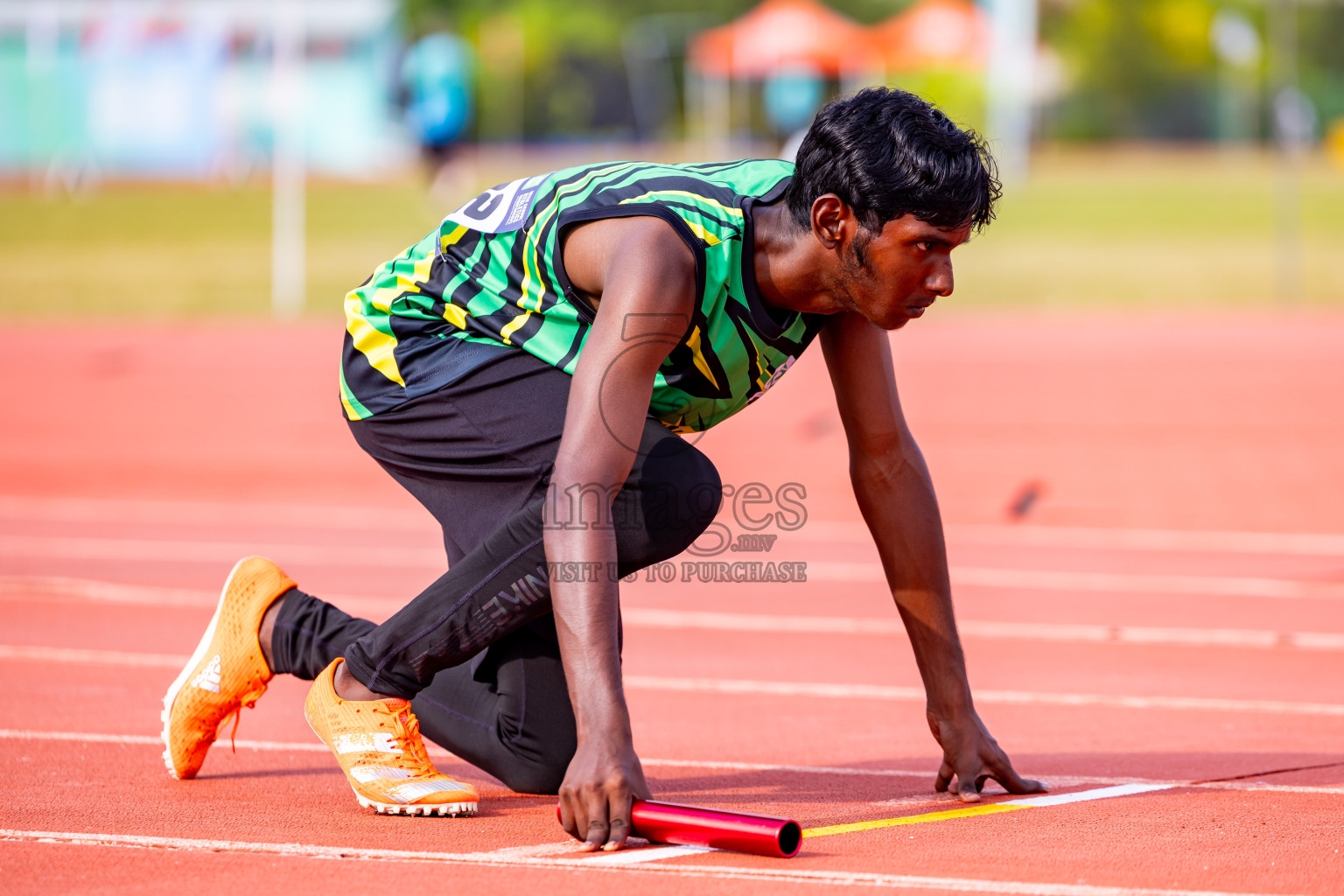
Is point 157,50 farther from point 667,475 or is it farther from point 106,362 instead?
point 667,475

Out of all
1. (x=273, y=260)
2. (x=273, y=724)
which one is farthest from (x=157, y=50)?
(x=273, y=724)

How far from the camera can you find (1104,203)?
31766mm

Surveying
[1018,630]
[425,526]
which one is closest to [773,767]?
[1018,630]

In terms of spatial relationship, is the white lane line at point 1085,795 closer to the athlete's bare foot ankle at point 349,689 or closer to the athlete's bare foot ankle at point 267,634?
the athlete's bare foot ankle at point 349,689

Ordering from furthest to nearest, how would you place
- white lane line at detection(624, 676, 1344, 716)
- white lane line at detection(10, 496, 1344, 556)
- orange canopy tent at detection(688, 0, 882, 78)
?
orange canopy tent at detection(688, 0, 882, 78) → white lane line at detection(10, 496, 1344, 556) → white lane line at detection(624, 676, 1344, 716)

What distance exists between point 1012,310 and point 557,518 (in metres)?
15.3

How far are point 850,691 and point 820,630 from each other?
1.04m

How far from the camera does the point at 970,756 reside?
3436 mm

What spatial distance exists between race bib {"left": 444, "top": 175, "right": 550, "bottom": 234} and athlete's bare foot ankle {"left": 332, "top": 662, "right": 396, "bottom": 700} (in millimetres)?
943

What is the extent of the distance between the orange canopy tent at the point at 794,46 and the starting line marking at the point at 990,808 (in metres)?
49.5

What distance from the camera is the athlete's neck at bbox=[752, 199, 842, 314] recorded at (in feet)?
9.99

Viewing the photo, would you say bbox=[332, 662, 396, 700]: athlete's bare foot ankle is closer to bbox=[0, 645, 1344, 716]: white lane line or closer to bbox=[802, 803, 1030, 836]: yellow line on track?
bbox=[802, 803, 1030, 836]: yellow line on track

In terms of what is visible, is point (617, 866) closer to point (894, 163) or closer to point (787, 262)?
point (787, 262)

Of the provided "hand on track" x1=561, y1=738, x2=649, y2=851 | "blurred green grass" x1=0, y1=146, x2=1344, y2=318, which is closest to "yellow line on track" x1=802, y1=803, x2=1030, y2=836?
"hand on track" x1=561, y1=738, x2=649, y2=851
